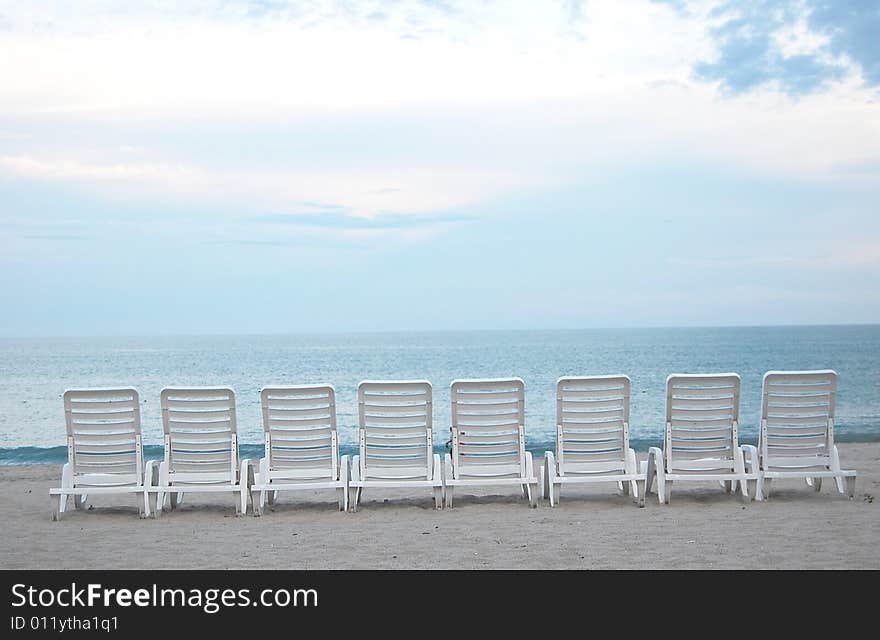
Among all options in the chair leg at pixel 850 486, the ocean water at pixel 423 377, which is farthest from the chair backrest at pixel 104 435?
the ocean water at pixel 423 377

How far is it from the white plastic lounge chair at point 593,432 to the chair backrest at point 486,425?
328mm

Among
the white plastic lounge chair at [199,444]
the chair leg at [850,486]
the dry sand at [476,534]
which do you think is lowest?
the dry sand at [476,534]

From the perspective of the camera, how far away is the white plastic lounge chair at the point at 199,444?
7391 millimetres

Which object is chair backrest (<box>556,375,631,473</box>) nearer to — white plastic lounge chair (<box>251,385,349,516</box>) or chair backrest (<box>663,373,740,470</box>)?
chair backrest (<box>663,373,740,470</box>)

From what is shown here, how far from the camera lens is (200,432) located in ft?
24.7

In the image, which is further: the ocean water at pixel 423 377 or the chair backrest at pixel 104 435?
the ocean water at pixel 423 377

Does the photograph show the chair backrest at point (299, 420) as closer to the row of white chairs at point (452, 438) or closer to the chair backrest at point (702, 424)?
the row of white chairs at point (452, 438)

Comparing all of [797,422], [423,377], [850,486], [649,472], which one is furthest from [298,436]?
[423,377]

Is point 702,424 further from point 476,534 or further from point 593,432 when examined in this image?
point 476,534

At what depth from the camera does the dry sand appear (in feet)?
18.9

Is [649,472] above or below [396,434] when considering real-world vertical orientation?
below

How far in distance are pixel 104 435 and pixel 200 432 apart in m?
0.79

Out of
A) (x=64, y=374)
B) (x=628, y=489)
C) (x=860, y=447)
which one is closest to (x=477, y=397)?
(x=628, y=489)

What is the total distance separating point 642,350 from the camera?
263ft
